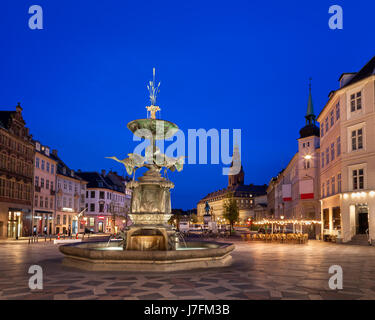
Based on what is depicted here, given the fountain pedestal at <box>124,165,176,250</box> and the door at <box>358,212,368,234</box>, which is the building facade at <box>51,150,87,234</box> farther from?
the fountain pedestal at <box>124,165,176,250</box>

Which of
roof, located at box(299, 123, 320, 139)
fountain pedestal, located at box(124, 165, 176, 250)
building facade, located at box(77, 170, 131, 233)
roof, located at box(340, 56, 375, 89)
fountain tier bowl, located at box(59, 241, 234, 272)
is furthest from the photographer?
building facade, located at box(77, 170, 131, 233)

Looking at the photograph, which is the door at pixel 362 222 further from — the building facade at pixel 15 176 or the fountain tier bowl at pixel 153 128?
the building facade at pixel 15 176

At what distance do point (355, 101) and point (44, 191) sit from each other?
144 feet

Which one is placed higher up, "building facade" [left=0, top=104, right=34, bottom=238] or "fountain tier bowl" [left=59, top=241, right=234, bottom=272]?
"building facade" [left=0, top=104, right=34, bottom=238]

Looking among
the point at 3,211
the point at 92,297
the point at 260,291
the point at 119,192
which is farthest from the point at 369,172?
the point at 119,192

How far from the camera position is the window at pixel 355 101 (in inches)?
1363

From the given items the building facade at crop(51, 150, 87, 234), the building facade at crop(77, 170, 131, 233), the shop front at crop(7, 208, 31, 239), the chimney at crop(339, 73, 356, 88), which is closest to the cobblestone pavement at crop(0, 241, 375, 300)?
the chimney at crop(339, 73, 356, 88)

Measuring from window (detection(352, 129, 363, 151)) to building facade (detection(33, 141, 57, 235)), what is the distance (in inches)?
1601

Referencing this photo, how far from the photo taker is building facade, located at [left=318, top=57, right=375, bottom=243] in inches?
1298

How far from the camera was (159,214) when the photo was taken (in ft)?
51.1

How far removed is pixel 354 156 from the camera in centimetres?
3450

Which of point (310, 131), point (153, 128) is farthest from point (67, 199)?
point (153, 128)

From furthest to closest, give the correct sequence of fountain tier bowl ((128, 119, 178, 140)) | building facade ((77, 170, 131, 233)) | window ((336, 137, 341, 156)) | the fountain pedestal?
building facade ((77, 170, 131, 233)) < window ((336, 137, 341, 156)) < fountain tier bowl ((128, 119, 178, 140)) < the fountain pedestal

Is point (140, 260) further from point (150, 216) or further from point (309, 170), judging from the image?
point (309, 170)
